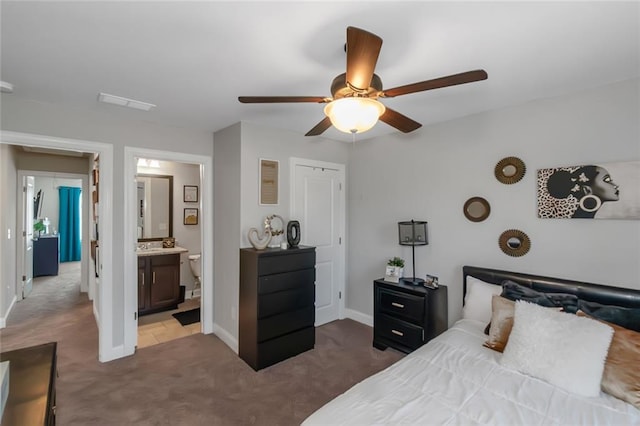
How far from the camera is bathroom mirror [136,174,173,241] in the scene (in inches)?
185

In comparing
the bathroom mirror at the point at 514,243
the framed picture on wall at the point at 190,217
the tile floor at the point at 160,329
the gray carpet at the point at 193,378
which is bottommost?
the gray carpet at the point at 193,378

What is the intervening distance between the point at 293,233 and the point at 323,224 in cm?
68

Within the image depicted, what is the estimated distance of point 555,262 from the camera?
2.44 metres

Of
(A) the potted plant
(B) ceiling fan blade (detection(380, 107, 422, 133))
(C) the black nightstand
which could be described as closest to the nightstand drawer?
(C) the black nightstand

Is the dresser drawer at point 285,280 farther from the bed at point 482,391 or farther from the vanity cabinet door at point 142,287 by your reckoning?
the vanity cabinet door at point 142,287

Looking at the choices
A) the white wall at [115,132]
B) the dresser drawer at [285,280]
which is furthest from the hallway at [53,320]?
the dresser drawer at [285,280]

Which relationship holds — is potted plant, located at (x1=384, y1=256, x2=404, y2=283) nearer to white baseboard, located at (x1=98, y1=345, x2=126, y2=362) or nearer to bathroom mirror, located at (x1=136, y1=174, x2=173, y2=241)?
white baseboard, located at (x1=98, y1=345, x2=126, y2=362)

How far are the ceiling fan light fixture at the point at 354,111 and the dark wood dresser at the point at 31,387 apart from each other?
5.81ft

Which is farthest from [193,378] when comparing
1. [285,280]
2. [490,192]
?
[490,192]

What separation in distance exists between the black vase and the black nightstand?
3.35 feet

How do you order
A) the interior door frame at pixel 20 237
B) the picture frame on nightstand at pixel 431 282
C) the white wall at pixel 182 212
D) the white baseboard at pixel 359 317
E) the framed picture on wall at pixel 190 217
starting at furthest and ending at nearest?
1. the framed picture on wall at pixel 190 217
2. the white wall at pixel 182 212
3. the interior door frame at pixel 20 237
4. the white baseboard at pixel 359 317
5. the picture frame on nightstand at pixel 431 282

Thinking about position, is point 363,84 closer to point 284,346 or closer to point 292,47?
point 292,47

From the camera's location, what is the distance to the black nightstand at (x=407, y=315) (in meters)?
2.84

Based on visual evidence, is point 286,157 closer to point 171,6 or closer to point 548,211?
point 171,6
